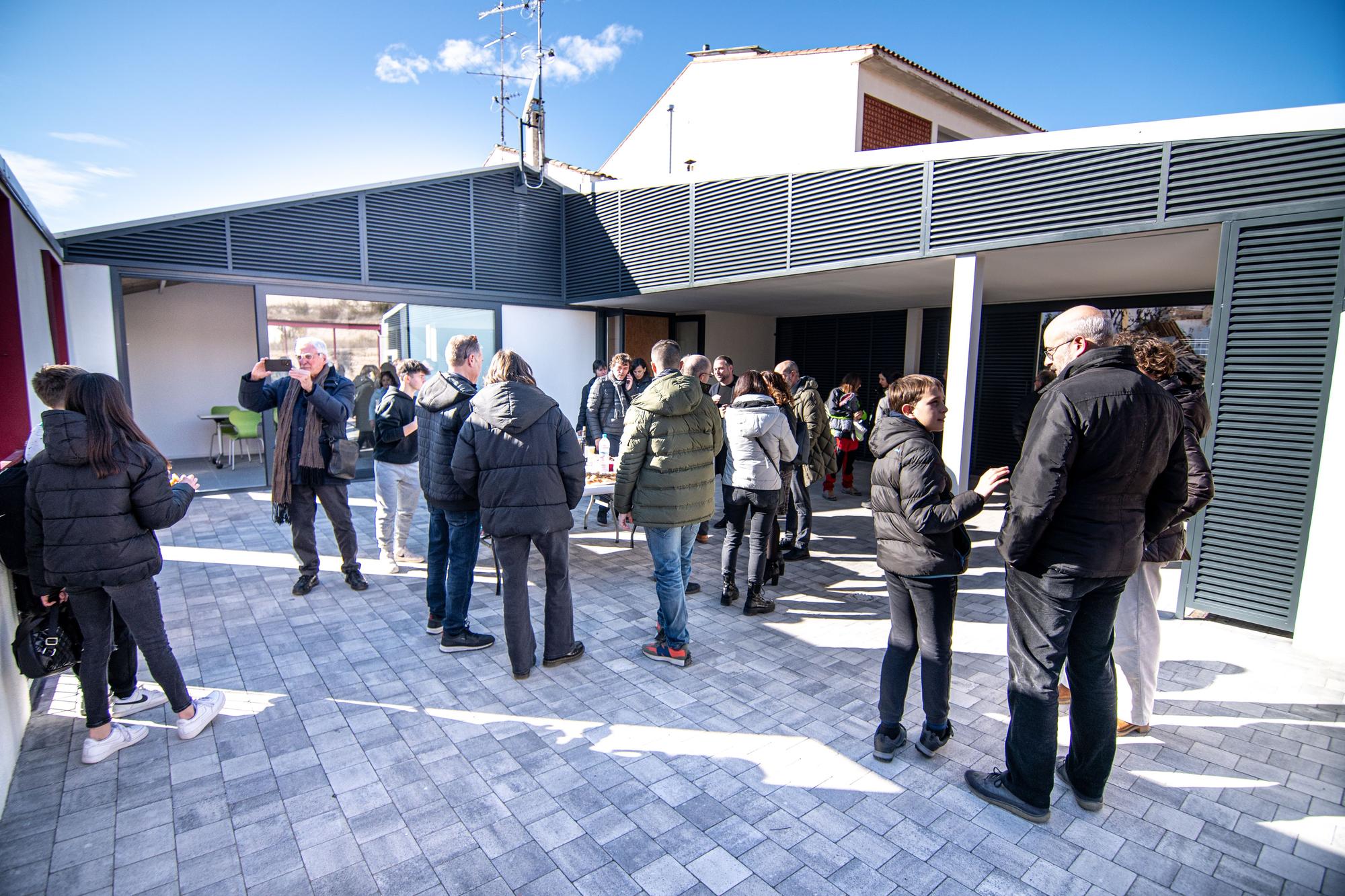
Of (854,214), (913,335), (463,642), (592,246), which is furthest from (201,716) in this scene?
(913,335)

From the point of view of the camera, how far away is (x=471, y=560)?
3924mm

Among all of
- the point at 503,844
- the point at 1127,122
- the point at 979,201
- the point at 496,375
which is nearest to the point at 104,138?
the point at 496,375

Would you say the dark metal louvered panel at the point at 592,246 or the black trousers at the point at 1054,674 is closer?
the black trousers at the point at 1054,674

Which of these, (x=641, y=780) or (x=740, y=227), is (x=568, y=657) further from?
(x=740, y=227)

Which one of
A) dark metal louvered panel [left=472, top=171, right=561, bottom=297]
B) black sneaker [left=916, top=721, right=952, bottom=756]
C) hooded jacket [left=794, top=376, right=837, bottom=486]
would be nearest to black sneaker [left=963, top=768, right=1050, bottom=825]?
black sneaker [left=916, top=721, right=952, bottom=756]

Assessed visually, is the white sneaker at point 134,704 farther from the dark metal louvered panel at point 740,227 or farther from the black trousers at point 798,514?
the dark metal louvered panel at point 740,227

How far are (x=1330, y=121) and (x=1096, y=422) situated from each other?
11.4 feet

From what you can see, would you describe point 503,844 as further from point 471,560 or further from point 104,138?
point 104,138

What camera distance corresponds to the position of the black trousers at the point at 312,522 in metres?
4.70

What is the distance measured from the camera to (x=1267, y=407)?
416cm

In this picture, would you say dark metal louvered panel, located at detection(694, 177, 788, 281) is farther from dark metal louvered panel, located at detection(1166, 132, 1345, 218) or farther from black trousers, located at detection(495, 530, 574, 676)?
black trousers, located at detection(495, 530, 574, 676)

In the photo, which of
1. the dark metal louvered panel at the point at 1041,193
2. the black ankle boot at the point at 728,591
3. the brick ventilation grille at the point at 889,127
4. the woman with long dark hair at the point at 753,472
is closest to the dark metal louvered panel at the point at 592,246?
the brick ventilation grille at the point at 889,127

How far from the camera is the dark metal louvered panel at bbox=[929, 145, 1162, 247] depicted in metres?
4.63

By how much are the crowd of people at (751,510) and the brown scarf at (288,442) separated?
2cm
